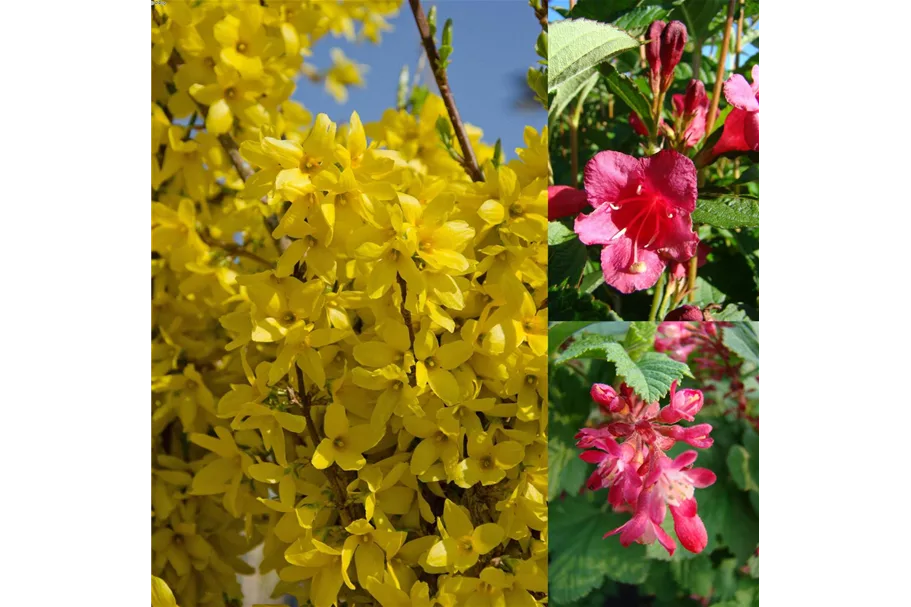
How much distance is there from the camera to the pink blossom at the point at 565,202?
2.36 ft

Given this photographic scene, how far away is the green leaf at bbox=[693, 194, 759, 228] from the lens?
26.5 inches

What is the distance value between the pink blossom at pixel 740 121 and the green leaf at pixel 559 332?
0.66 ft

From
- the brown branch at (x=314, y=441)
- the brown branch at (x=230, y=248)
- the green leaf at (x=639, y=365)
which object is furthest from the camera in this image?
the brown branch at (x=230, y=248)

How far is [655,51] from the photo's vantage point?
0.69 metres

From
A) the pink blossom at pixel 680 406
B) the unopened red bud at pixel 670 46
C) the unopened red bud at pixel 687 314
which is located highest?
the unopened red bud at pixel 670 46

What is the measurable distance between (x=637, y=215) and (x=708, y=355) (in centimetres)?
16

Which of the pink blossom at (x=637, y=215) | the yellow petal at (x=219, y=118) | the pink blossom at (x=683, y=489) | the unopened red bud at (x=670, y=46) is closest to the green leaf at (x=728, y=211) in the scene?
the pink blossom at (x=637, y=215)

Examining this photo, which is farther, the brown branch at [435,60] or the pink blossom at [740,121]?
the brown branch at [435,60]

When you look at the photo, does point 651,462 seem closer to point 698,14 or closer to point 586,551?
point 586,551

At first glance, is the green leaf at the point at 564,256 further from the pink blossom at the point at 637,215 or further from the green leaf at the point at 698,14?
the green leaf at the point at 698,14

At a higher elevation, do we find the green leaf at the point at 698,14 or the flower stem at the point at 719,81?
the green leaf at the point at 698,14

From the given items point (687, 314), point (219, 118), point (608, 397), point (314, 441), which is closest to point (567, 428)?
point (608, 397)
